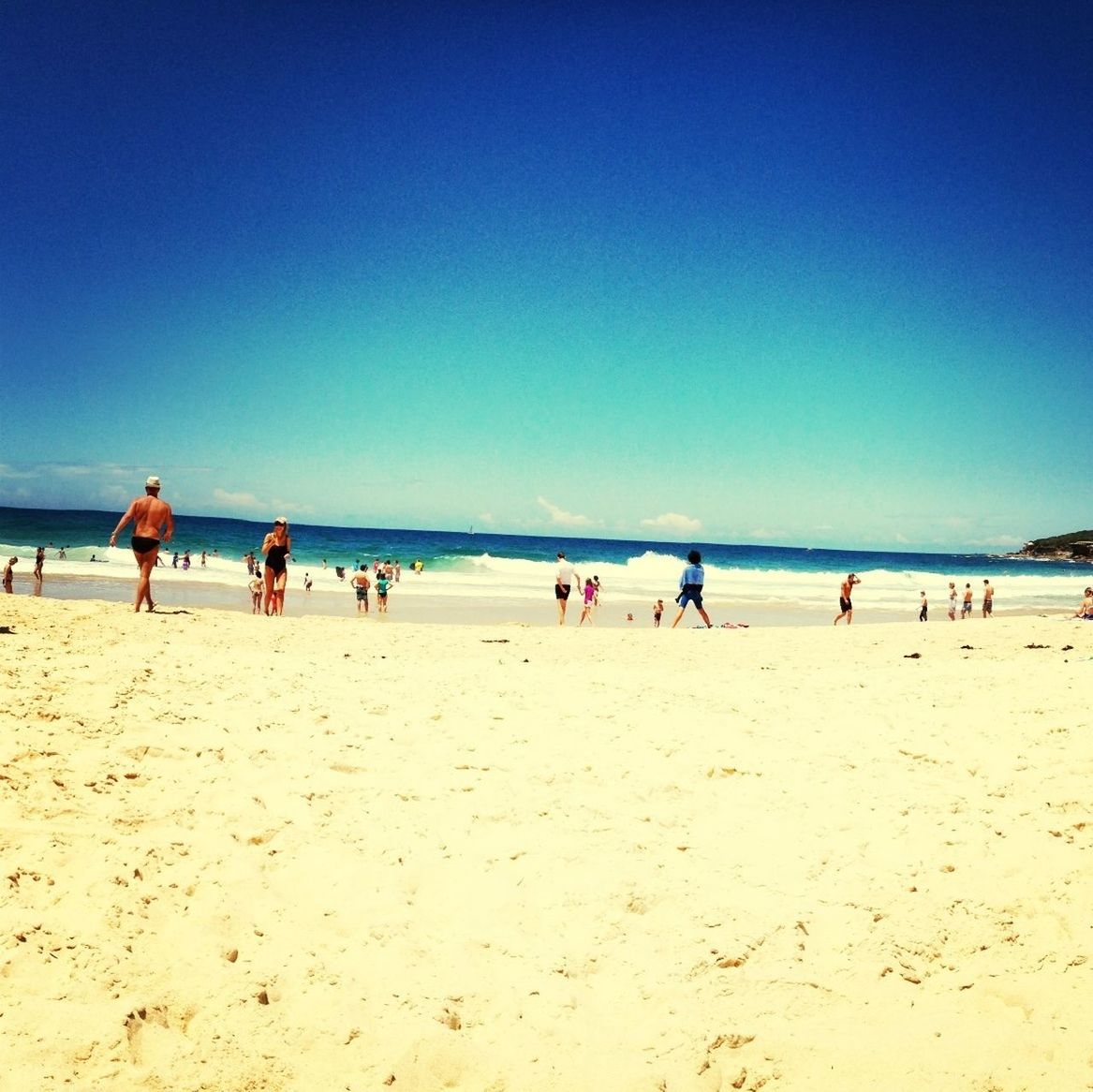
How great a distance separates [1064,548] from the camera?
11825 centimetres

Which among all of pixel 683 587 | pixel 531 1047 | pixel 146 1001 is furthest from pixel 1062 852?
pixel 683 587

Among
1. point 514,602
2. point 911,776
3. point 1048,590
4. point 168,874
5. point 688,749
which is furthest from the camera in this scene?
point 1048,590

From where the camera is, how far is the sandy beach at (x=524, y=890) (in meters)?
3.23

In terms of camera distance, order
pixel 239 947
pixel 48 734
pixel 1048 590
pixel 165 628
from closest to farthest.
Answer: pixel 239 947
pixel 48 734
pixel 165 628
pixel 1048 590

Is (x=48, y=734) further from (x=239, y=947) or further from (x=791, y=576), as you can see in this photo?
(x=791, y=576)

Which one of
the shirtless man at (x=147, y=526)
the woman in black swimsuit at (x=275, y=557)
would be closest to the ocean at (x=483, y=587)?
the woman in black swimsuit at (x=275, y=557)

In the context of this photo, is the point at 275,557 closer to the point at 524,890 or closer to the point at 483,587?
the point at 524,890

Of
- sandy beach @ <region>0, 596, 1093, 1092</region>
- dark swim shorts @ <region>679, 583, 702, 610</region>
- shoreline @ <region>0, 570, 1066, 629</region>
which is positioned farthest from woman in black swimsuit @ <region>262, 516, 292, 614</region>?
dark swim shorts @ <region>679, 583, 702, 610</region>

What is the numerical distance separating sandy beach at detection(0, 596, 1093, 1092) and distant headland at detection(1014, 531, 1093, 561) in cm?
12631

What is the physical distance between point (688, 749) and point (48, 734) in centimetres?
459

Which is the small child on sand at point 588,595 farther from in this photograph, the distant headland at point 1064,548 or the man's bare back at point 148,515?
the distant headland at point 1064,548

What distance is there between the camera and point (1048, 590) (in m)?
50.6

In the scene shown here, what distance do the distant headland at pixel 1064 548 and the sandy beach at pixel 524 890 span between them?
126 meters

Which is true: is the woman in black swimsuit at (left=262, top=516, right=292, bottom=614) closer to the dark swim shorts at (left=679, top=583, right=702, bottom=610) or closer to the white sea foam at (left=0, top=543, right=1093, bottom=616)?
the dark swim shorts at (left=679, top=583, right=702, bottom=610)
